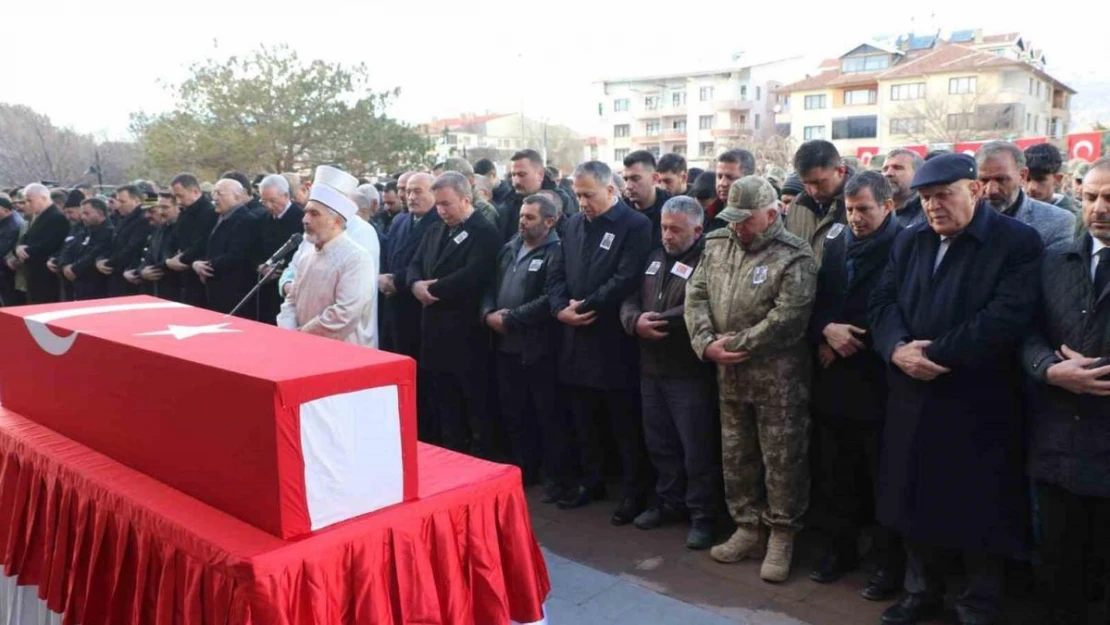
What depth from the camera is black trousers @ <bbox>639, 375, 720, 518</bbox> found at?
13.5 feet

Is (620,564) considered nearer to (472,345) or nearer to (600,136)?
(472,345)

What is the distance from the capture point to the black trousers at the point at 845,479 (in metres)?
3.76

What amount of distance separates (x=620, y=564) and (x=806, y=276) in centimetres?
169

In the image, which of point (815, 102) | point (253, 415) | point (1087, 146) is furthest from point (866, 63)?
point (253, 415)

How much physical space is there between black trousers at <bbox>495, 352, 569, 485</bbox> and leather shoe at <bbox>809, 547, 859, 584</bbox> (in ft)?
5.44

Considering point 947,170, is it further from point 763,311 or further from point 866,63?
point 866,63

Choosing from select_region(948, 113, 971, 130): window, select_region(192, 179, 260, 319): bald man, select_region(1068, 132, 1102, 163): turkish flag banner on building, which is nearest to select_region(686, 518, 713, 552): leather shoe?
select_region(192, 179, 260, 319): bald man

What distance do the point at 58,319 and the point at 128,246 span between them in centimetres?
612

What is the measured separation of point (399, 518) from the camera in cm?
238

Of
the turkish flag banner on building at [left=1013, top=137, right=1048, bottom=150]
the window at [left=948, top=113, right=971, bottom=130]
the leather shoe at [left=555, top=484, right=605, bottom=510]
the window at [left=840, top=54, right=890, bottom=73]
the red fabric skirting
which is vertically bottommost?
the leather shoe at [left=555, top=484, right=605, bottom=510]

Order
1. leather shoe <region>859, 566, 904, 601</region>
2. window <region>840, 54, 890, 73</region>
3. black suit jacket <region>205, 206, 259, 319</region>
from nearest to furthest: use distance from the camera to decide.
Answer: leather shoe <region>859, 566, 904, 601</region> < black suit jacket <region>205, 206, 259, 319</region> < window <region>840, 54, 890, 73</region>

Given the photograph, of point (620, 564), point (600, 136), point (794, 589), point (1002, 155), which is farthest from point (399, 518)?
point (600, 136)

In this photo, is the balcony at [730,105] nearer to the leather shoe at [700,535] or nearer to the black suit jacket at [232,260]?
the black suit jacket at [232,260]

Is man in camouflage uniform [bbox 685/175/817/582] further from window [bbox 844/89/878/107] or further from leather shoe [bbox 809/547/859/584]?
window [bbox 844/89/878/107]
